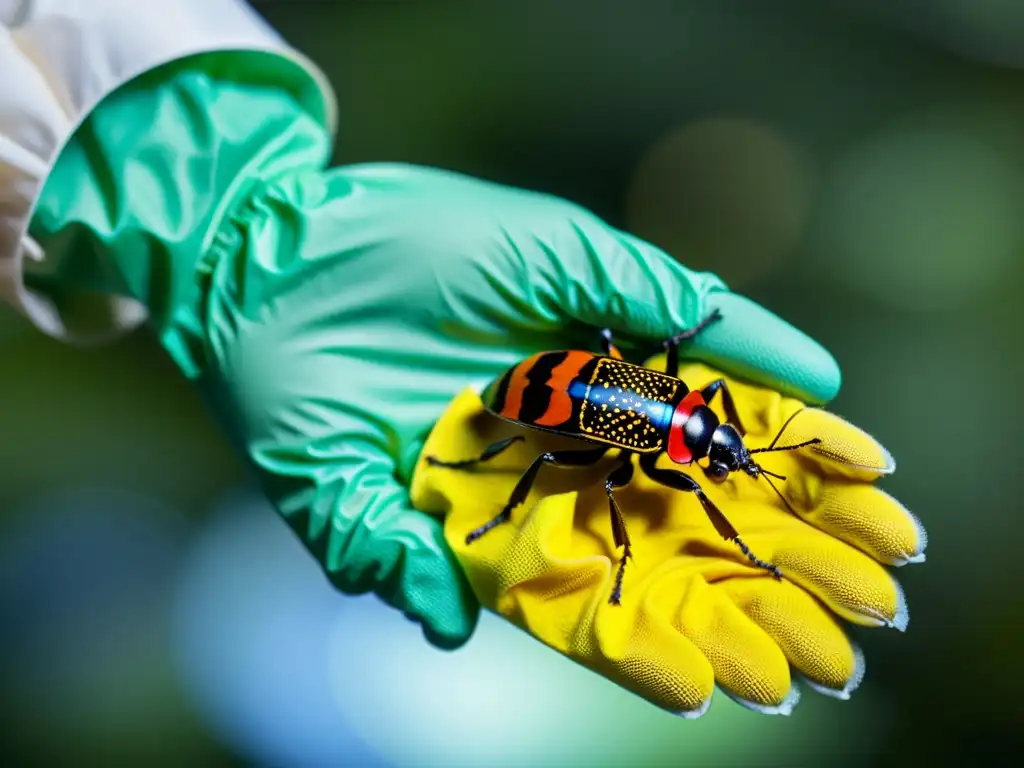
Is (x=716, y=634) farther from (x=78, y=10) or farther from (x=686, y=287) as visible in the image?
(x=78, y=10)

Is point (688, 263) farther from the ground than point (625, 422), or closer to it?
closer to it

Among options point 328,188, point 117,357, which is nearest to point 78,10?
point 328,188

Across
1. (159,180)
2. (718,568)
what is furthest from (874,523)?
(159,180)

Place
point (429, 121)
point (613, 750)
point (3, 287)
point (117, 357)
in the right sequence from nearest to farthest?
point (3, 287) → point (613, 750) → point (117, 357) → point (429, 121)

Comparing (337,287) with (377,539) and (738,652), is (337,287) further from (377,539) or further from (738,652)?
(738,652)

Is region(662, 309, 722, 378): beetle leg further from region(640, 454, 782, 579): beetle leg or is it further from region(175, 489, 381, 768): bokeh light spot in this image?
region(175, 489, 381, 768): bokeh light spot

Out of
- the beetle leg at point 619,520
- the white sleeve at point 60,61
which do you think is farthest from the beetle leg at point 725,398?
the white sleeve at point 60,61
